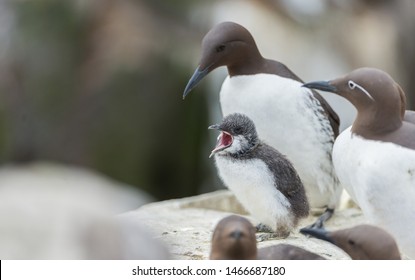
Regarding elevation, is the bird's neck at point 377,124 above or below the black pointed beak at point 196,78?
below

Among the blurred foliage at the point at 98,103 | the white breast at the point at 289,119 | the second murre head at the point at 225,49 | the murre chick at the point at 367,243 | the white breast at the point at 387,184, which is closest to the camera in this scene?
the murre chick at the point at 367,243

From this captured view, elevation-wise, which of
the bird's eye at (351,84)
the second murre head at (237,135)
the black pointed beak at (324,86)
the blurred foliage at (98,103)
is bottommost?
the second murre head at (237,135)

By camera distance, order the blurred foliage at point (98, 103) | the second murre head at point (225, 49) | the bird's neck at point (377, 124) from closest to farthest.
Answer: the bird's neck at point (377, 124) → the second murre head at point (225, 49) → the blurred foliage at point (98, 103)

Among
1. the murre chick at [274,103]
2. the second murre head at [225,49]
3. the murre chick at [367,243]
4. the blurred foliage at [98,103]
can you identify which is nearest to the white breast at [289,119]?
the murre chick at [274,103]

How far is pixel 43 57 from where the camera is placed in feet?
48.5

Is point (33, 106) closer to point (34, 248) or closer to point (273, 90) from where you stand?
point (273, 90)

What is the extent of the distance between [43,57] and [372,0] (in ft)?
16.2

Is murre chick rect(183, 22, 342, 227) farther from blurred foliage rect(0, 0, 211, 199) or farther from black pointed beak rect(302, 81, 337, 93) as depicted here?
blurred foliage rect(0, 0, 211, 199)

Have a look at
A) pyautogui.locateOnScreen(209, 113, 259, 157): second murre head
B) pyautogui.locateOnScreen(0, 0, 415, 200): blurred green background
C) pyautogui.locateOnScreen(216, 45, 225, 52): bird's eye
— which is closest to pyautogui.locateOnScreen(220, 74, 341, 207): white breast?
pyautogui.locateOnScreen(216, 45, 225, 52): bird's eye

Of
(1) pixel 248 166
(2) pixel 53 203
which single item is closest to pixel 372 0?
(1) pixel 248 166

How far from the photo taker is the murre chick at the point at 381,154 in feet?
18.7

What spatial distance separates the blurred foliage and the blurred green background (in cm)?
1

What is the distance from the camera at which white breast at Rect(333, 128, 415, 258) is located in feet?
18.7

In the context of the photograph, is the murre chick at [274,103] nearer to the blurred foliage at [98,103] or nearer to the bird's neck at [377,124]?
the bird's neck at [377,124]
